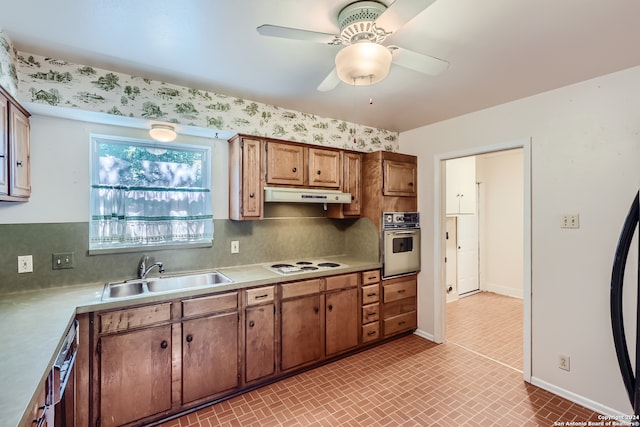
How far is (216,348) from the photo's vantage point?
7.62 ft

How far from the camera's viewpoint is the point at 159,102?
2.44m

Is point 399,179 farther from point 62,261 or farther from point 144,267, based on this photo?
point 62,261

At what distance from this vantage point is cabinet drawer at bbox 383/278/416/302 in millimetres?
3361

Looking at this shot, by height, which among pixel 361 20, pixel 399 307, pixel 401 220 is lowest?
pixel 399 307

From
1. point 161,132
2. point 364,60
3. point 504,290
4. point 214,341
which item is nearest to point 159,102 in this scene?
point 161,132

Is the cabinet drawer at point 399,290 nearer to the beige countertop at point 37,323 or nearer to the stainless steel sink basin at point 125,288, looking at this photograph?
the beige countertop at point 37,323

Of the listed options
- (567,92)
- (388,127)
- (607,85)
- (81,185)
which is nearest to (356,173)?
(388,127)

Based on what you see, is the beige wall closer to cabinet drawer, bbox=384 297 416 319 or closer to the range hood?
cabinet drawer, bbox=384 297 416 319

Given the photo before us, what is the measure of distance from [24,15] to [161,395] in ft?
7.96

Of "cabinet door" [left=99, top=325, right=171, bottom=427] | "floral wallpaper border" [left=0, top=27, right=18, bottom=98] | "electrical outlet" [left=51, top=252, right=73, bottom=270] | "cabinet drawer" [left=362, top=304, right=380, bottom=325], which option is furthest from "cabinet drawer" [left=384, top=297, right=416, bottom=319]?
"floral wallpaper border" [left=0, top=27, right=18, bottom=98]

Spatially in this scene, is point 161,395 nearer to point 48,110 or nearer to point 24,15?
point 48,110

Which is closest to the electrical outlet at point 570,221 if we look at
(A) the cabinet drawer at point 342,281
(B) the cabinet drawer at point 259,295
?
(A) the cabinet drawer at point 342,281

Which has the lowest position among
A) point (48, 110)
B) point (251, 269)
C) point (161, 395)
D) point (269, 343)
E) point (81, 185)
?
point (161, 395)

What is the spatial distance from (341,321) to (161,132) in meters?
2.36
